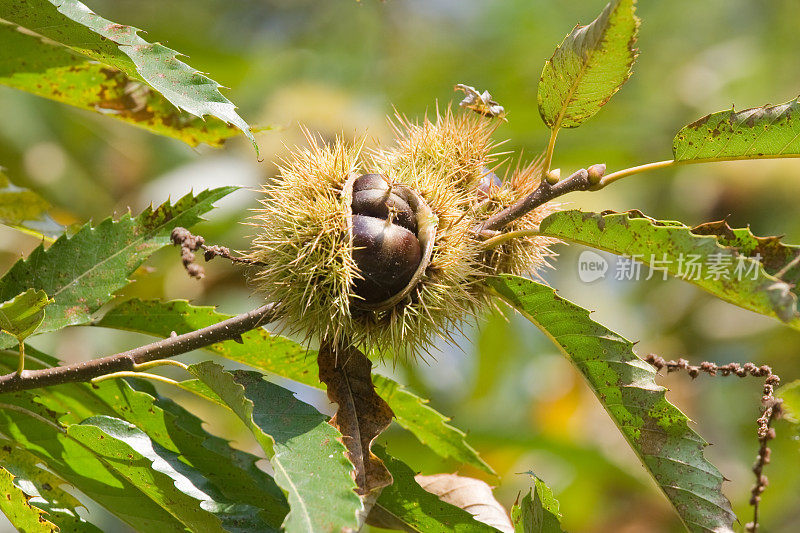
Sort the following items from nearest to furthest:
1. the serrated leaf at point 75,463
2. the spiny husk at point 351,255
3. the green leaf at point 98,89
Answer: the spiny husk at point 351,255 → the serrated leaf at point 75,463 → the green leaf at point 98,89

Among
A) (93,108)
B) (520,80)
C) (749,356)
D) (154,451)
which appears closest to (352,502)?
(154,451)

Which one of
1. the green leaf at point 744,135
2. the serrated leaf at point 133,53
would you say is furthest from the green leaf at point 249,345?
the green leaf at point 744,135

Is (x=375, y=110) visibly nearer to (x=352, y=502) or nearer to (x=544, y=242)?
(x=544, y=242)

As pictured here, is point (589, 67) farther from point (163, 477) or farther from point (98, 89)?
point (98, 89)

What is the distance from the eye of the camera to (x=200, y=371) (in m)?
1.39

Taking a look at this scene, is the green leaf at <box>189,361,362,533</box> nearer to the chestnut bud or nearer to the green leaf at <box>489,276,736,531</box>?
the green leaf at <box>489,276,736,531</box>

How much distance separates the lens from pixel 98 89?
6.37 feet

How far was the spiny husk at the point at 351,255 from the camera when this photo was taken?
142 centimetres

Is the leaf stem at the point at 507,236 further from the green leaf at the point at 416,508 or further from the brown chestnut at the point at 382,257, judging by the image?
the green leaf at the point at 416,508

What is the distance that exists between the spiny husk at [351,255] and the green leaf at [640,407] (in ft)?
0.40

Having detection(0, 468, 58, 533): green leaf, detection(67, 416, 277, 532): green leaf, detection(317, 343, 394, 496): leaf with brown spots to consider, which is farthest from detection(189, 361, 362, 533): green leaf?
detection(0, 468, 58, 533): green leaf

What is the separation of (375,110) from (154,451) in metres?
3.69

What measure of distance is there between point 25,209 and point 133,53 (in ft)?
2.71

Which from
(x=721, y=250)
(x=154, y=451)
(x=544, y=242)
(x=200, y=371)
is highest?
(x=544, y=242)
